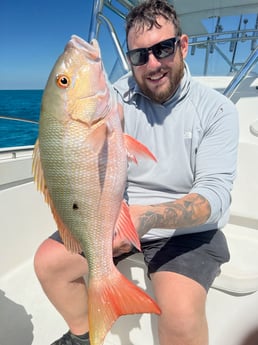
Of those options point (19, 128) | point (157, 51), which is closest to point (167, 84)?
point (157, 51)

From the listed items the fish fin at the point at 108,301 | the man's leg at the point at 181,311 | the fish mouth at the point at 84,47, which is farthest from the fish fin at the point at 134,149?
the man's leg at the point at 181,311

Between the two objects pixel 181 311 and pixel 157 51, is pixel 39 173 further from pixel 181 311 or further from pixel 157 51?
pixel 157 51

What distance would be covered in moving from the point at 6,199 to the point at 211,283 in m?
1.48

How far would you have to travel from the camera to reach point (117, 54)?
3396 millimetres

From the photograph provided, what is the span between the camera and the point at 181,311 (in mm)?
1327

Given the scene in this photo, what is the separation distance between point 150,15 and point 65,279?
1417mm

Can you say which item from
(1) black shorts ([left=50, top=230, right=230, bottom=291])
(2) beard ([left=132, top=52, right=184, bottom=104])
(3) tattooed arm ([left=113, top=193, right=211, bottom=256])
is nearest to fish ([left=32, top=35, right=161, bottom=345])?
(3) tattooed arm ([left=113, top=193, right=211, bottom=256])

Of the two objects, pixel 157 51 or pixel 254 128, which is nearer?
pixel 157 51

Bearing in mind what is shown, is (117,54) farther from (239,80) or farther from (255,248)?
(255,248)

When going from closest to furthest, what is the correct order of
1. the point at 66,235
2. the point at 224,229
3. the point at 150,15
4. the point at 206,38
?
the point at 66,235, the point at 150,15, the point at 224,229, the point at 206,38

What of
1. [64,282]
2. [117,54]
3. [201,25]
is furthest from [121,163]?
[201,25]

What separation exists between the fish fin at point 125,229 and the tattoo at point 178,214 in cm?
15

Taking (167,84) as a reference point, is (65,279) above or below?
below

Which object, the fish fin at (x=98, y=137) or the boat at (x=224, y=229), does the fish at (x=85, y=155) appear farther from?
the boat at (x=224, y=229)
